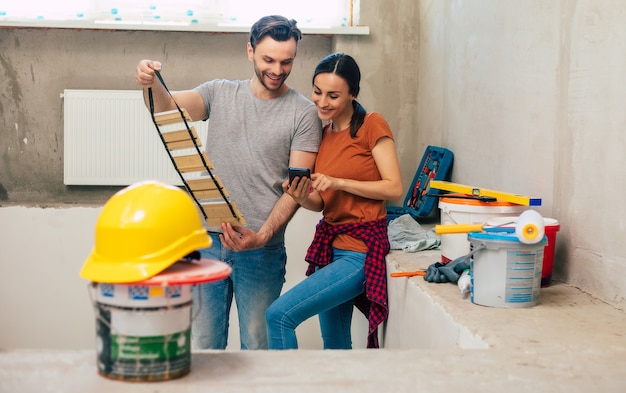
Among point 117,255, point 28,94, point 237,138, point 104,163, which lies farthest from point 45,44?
point 117,255

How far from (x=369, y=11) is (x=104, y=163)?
190 cm

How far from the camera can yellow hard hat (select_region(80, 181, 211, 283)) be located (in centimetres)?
114

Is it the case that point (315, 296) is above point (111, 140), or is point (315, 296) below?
below

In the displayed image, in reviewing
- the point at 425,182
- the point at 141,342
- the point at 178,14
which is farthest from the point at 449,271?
the point at 178,14

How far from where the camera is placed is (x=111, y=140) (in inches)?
168

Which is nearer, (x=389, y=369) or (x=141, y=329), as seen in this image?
(x=141, y=329)

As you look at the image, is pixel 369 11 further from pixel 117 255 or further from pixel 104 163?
pixel 117 255

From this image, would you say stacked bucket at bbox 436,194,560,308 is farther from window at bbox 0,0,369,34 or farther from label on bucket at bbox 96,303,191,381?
window at bbox 0,0,369,34

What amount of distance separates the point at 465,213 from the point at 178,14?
2.60 m

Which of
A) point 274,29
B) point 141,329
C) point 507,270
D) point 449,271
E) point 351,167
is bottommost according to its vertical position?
point 449,271

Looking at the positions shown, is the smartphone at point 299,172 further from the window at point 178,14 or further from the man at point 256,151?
the window at point 178,14

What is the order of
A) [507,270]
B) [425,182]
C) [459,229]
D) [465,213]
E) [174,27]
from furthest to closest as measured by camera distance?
[174,27]
[425,182]
[465,213]
[459,229]
[507,270]

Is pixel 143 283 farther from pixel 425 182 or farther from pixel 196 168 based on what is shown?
pixel 425 182

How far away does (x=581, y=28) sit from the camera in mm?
2244
